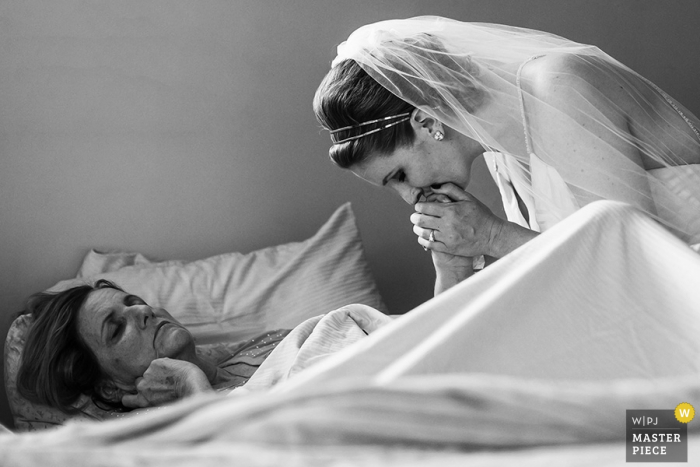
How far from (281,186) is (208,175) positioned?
227 millimetres

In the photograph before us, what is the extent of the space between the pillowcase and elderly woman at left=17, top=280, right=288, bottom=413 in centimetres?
24

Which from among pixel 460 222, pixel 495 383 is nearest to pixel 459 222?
pixel 460 222

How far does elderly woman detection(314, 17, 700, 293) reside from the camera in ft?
4.34

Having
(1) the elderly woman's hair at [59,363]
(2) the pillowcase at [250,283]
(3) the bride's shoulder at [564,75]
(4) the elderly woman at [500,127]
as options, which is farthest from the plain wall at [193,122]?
(3) the bride's shoulder at [564,75]

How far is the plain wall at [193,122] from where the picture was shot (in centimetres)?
216

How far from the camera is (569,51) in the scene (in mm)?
1415

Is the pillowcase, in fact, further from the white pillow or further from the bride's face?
the bride's face

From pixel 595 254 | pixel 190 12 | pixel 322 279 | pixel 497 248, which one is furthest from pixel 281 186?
pixel 595 254

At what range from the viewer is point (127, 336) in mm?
1637

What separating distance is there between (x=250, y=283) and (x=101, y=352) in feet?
1.71

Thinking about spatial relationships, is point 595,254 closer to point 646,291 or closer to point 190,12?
point 646,291

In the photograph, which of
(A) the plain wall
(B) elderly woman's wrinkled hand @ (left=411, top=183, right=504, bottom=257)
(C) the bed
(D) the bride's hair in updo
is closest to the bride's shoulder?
(D) the bride's hair in updo

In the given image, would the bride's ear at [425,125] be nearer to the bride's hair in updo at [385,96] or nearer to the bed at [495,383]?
the bride's hair in updo at [385,96]

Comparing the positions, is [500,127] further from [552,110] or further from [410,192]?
[410,192]
